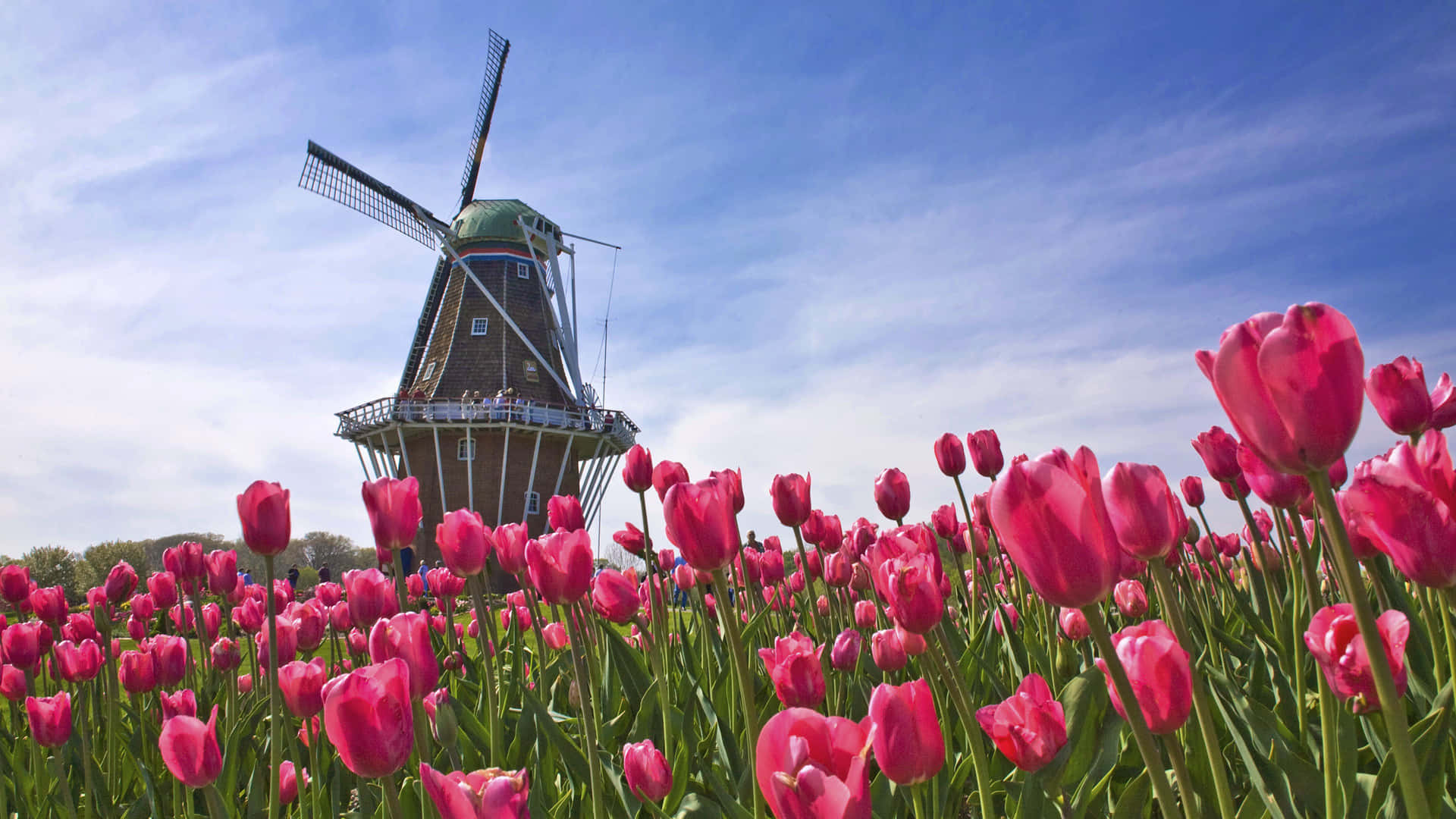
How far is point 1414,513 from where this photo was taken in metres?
0.90

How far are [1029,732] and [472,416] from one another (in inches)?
954

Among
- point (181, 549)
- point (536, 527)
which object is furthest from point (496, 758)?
point (536, 527)

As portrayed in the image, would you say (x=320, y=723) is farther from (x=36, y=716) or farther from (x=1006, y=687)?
(x=1006, y=687)

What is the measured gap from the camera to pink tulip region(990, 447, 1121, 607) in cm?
88

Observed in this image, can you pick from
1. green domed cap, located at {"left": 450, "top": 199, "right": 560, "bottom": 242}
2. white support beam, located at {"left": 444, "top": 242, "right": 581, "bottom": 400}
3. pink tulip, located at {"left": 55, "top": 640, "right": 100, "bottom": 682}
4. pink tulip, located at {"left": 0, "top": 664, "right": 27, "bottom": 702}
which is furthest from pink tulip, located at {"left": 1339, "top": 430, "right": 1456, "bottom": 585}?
green domed cap, located at {"left": 450, "top": 199, "right": 560, "bottom": 242}

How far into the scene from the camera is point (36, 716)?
2.64 m

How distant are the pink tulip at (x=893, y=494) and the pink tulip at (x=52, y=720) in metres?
2.75

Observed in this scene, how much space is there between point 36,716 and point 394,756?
2.21m

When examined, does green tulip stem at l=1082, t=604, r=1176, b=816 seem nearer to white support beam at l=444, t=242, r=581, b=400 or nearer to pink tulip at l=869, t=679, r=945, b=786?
pink tulip at l=869, t=679, r=945, b=786

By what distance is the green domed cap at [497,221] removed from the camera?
29.0 metres

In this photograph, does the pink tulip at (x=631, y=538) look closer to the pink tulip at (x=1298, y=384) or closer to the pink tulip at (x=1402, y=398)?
the pink tulip at (x=1402, y=398)

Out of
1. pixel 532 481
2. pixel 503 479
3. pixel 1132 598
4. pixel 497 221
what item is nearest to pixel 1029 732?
pixel 1132 598

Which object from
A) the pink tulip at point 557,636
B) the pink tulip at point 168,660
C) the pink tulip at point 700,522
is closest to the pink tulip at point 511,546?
the pink tulip at point 557,636

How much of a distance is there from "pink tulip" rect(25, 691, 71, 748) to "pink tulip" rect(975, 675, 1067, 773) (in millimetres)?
2809
